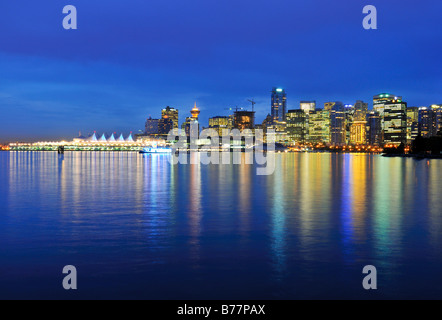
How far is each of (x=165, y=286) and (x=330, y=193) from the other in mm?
22964

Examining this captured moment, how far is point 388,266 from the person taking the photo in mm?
11805

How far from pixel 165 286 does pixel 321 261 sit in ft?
15.7

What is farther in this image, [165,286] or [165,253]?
[165,253]

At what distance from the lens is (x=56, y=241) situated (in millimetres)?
14930

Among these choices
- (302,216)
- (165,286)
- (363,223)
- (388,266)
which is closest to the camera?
(165,286)

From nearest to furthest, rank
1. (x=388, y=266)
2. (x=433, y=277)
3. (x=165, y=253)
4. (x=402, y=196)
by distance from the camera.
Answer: (x=433, y=277), (x=388, y=266), (x=165, y=253), (x=402, y=196)

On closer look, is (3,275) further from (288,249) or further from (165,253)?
(288,249)

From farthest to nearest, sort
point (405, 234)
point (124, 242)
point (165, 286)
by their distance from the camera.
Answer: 1. point (405, 234)
2. point (124, 242)
3. point (165, 286)

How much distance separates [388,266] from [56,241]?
11.0 m

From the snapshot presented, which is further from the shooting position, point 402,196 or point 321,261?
point 402,196

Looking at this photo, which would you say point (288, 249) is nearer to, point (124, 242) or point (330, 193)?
point (124, 242)

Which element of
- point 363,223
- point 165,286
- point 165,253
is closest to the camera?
point 165,286
